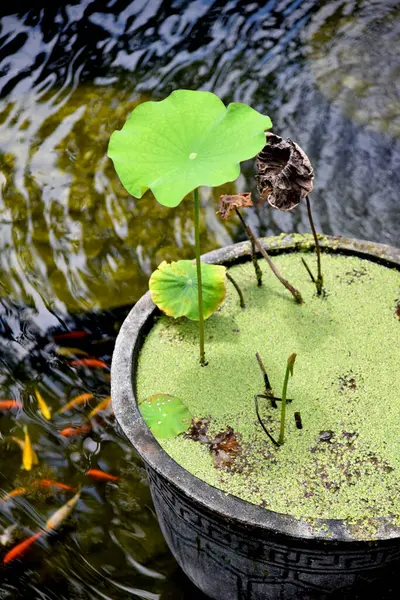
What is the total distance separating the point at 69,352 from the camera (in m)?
2.42

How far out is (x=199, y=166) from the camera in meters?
1.37

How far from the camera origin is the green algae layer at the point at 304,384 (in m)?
1.38

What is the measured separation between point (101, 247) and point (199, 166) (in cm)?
147

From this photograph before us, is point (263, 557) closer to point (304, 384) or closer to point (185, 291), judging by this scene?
point (304, 384)

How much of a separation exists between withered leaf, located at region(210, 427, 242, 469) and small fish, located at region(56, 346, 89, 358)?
1.05 m

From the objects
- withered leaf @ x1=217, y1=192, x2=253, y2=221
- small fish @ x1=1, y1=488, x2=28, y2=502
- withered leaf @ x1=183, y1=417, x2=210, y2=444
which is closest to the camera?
withered leaf @ x1=183, y1=417, x2=210, y2=444

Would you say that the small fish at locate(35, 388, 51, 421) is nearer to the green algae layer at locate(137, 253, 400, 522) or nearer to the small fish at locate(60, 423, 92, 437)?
the small fish at locate(60, 423, 92, 437)

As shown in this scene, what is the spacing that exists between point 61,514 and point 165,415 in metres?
0.74

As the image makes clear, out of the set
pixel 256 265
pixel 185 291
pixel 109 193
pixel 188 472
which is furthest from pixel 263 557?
pixel 109 193

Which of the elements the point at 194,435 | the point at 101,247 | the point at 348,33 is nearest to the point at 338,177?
the point at 101,247

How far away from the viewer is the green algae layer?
4.52ft

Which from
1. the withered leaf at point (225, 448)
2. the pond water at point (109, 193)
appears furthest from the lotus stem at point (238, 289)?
the pond water at point (109, 193)

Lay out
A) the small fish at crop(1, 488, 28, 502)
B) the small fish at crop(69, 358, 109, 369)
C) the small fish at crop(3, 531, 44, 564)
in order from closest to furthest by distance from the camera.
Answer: the small fish at crop(3, 531, 44, 564), the small fish at crop(1, 488, 28, 502), the small fish at crop(69, 358, 109, 369)

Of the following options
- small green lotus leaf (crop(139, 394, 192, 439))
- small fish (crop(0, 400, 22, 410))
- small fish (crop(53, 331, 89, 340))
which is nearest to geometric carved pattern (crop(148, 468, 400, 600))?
small green lotus leaf (crop(139, 394, 192, 439))
